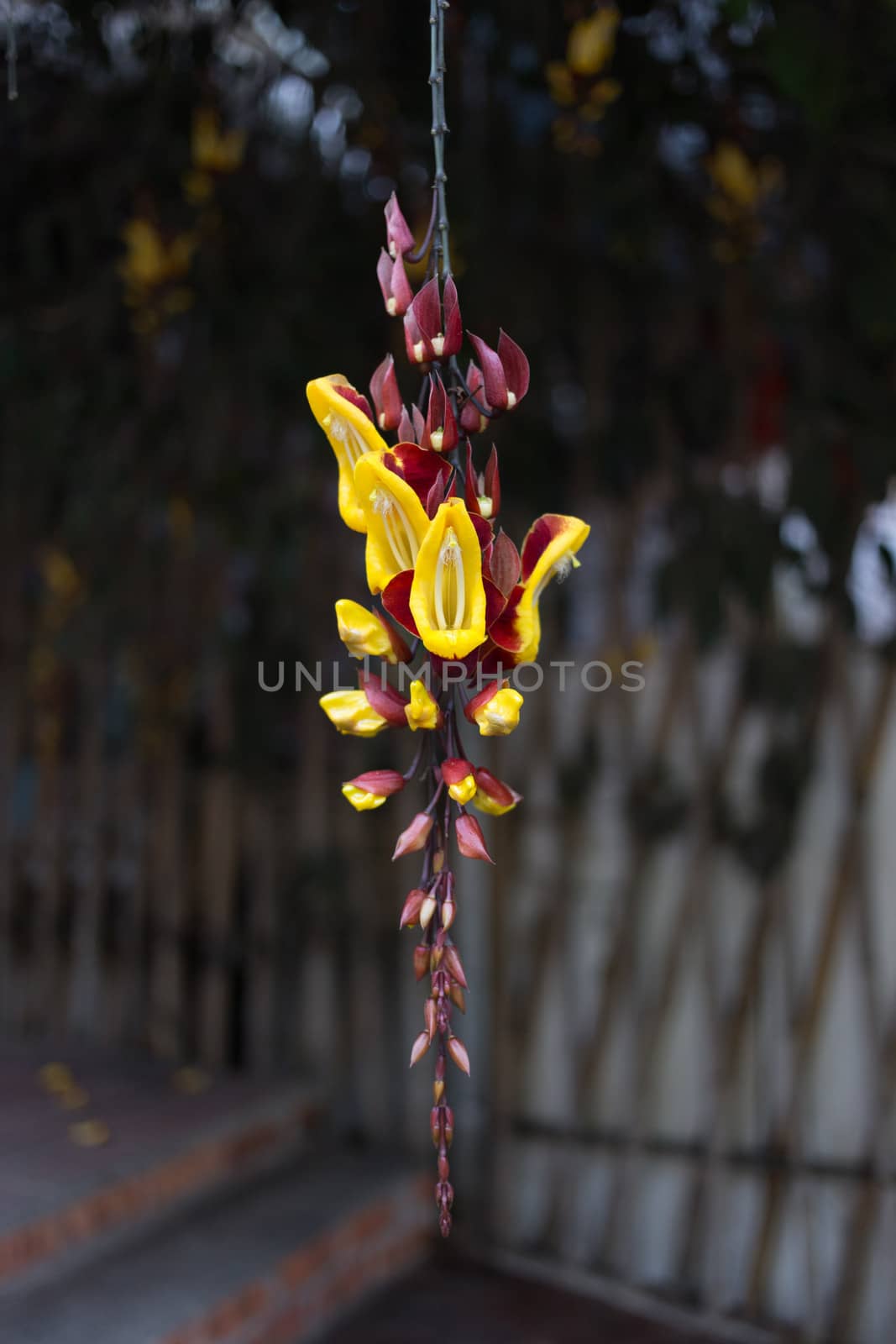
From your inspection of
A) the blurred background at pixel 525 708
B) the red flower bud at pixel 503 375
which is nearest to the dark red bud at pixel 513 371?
the red flower bud at pixel 503 375

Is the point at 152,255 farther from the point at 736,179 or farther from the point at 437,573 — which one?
the point at 437,573

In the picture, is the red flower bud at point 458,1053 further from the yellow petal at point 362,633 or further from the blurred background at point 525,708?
the blurred background at point 525,708

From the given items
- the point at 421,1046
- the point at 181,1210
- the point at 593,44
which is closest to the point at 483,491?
the point at 421,1046

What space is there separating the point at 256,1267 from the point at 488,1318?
1.58 ft

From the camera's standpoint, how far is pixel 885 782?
2.02m

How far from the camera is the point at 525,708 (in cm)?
232

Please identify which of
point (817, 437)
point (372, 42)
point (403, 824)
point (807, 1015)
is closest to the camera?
point (817, 437)

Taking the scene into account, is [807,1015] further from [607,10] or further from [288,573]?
[607,10]

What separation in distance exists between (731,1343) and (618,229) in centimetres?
193

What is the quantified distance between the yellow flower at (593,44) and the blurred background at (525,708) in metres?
0.01

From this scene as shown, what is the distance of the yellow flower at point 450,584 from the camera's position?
466mm

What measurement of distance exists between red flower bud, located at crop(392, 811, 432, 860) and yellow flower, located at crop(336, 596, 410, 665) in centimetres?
9

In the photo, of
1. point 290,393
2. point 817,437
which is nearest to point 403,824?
point 290,393

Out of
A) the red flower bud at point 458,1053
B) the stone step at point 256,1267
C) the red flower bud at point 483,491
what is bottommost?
the stone step at point 256,1267
